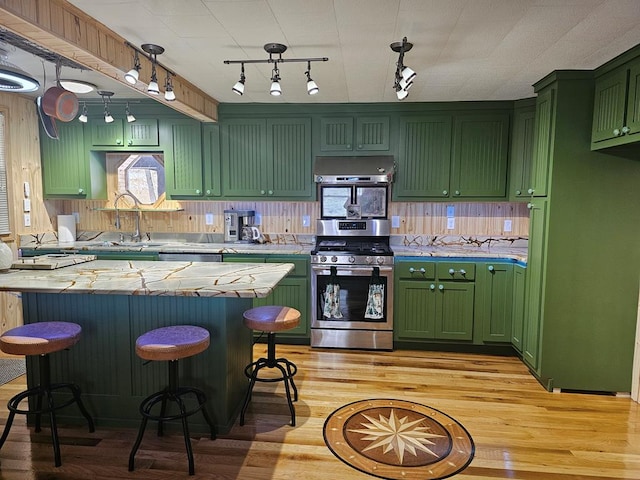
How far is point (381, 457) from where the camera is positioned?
2260 millimetres

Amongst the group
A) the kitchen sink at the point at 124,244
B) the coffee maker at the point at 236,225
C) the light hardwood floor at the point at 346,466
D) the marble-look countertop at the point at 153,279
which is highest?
the coffee maker at the point at 236,225

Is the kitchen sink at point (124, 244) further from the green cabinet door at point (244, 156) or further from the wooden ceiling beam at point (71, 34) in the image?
the wooden ceiling beam at point (71, 34)

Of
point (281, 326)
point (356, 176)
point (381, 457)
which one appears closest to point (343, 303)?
point (356, 176)

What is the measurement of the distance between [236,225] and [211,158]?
0.75 metres

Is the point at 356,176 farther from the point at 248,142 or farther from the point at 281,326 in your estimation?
the point at 281,326

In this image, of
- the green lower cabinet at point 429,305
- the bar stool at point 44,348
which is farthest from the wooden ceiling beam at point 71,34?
the green lower cabinet at point 429,305

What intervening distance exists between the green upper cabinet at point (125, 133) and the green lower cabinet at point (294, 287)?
1521 mm

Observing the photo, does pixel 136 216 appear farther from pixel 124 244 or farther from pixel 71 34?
pixel 71 34

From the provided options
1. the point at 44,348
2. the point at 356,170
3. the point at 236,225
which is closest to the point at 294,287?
the point at 236,225

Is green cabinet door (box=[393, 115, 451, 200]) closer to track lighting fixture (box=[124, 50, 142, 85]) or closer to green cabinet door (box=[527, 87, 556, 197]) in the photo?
green cabinet door (box=[527, 87, 556, 197])

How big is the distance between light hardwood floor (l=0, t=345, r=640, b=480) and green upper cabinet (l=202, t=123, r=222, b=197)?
212cm

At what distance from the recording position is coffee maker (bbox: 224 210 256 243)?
4.43 meters

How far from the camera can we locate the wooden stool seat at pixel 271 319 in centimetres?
251

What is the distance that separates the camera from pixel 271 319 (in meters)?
2.54
